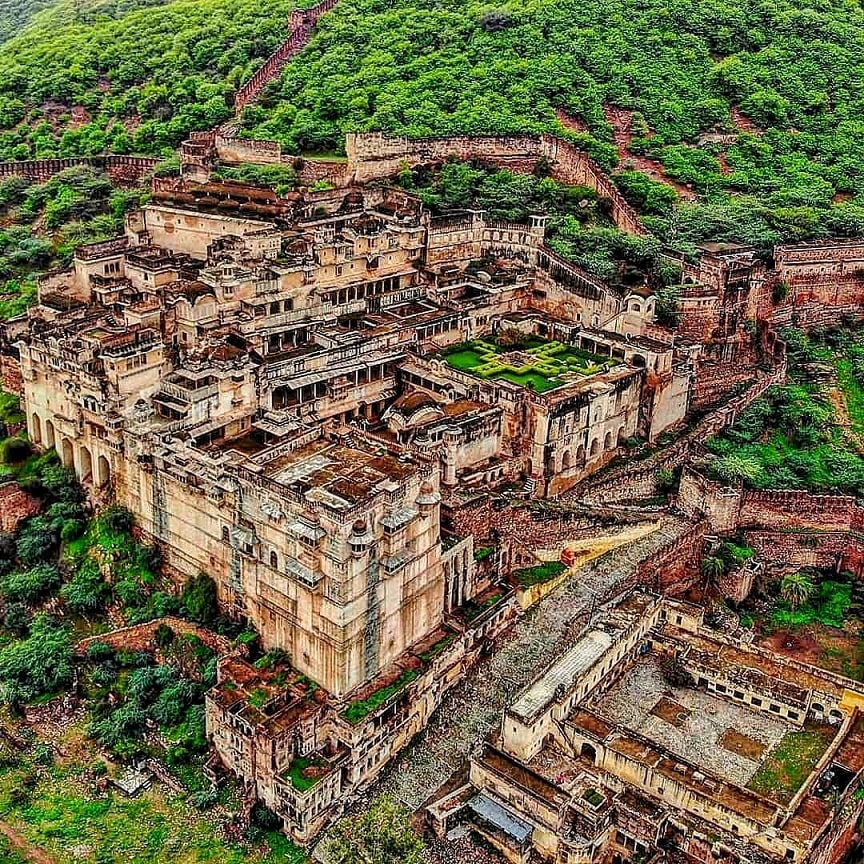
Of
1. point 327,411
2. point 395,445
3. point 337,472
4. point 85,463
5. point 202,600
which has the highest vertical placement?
point 337,472

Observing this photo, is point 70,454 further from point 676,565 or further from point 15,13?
point 15,13

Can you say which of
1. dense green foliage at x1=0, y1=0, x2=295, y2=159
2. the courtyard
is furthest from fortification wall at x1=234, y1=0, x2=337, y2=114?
the courtyard

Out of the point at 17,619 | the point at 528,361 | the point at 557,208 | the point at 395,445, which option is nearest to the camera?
the point at 395,445

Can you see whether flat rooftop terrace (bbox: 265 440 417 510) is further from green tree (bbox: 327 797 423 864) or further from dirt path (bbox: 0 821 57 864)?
dirt path (bbox: 0 821 57 864)

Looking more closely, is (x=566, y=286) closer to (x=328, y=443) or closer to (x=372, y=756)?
(x=328, y=443)

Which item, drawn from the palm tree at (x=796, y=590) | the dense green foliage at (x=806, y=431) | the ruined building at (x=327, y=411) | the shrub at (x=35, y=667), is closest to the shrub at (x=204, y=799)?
the ruined building at (x=327, y=411)

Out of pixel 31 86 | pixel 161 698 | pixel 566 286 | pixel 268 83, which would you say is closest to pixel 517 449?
pixel 566 286

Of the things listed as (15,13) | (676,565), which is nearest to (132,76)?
(15,13)
